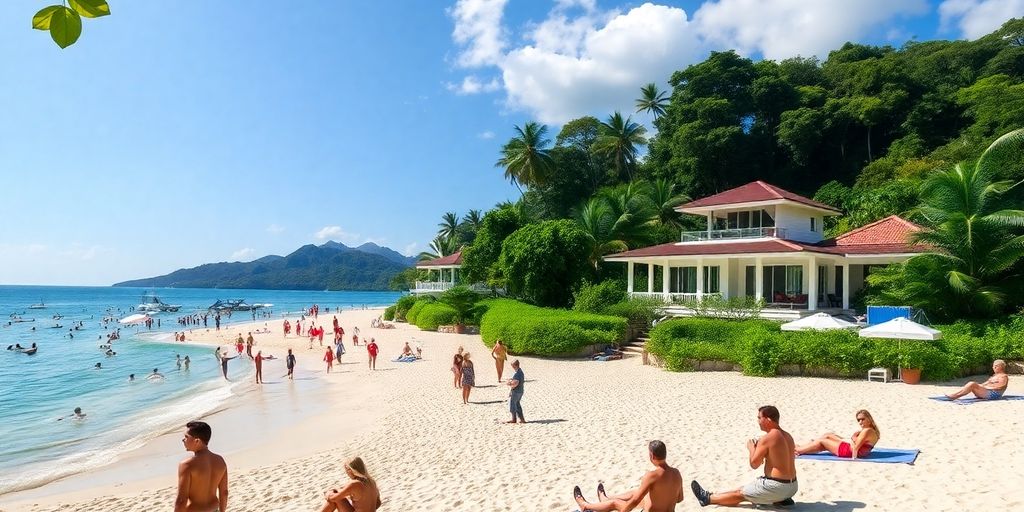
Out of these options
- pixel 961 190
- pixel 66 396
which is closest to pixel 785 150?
pixel 961 190

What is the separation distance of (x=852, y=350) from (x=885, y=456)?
849cm

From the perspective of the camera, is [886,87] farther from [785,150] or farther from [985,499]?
[985,499]

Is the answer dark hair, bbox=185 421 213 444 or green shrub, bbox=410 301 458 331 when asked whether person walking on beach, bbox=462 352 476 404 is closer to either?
dark hair, bbox=185 421 213 444

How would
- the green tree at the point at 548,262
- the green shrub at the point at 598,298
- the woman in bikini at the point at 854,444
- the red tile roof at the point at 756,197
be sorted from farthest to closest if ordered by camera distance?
the green tree at the point at 548,262
the green shrub at the point at 598,298
the red tile roof at the point at 756,197
the woman in bikini at the point at 854,444

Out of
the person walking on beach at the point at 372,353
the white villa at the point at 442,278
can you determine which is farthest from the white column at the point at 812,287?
the white villa at the point at 442,278

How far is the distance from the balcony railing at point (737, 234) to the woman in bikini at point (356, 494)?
24.5m

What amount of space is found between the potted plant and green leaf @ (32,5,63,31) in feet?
115

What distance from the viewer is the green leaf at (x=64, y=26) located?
1683 mm

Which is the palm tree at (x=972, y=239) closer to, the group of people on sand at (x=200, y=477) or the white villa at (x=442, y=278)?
the group of people on sand at (x=200, y=477)

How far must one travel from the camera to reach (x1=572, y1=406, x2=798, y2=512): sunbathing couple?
661 cm

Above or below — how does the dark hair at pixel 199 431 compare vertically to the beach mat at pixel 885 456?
above

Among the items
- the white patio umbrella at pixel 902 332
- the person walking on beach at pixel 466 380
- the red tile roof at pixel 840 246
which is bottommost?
the person walking on beach at pixel 466 380

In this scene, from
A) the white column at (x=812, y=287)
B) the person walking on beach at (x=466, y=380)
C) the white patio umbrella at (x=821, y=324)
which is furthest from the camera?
the white column at (x=812, y=287)

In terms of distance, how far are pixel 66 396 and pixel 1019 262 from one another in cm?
3462
